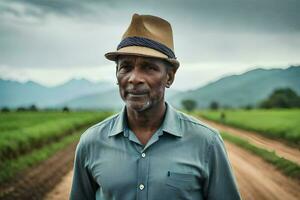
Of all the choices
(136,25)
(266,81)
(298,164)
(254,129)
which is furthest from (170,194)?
(266,81)

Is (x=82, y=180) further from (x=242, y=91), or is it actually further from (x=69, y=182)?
(x=242, y=91)

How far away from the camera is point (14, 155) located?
10.9 meters

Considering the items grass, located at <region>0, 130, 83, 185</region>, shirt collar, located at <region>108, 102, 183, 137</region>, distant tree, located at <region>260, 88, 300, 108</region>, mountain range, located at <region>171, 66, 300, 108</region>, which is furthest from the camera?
mountain range, located at <region>171, 66, 300, 108</region>

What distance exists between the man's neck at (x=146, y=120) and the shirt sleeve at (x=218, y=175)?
286 millimetres

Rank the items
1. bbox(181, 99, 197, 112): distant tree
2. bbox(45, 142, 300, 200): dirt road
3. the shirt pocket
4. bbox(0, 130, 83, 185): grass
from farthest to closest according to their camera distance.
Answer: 1. bbox(181, 99, 197, 112): distant tree
2. bbox(0, 130, 83, 185): grass
3. bbox(45, 142, 300, 200): dirt road
4. the shirt pocket

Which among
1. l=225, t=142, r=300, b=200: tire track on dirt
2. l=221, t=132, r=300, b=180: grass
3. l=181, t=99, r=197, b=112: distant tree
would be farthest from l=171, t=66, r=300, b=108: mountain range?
l=225, t=142, r=300, b=200: tire track on dirt

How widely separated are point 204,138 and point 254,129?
18005mm

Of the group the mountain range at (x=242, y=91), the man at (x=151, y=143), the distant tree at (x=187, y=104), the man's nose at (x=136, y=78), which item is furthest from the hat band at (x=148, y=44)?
the mountain range at (x=242, y=91)

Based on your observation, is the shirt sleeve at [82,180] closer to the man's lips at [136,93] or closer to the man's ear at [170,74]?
the man's lips at [136,93]

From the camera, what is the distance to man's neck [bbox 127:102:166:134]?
7.65ft

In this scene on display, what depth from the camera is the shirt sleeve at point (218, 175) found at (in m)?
2.26

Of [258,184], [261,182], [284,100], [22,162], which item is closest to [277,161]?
[261,182]

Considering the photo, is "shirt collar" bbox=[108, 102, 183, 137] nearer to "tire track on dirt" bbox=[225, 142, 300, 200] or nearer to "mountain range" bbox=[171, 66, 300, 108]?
"tire track on dirt" bbox=[225, 142, 300, 200]

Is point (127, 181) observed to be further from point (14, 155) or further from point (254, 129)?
→ point (254, 129)
